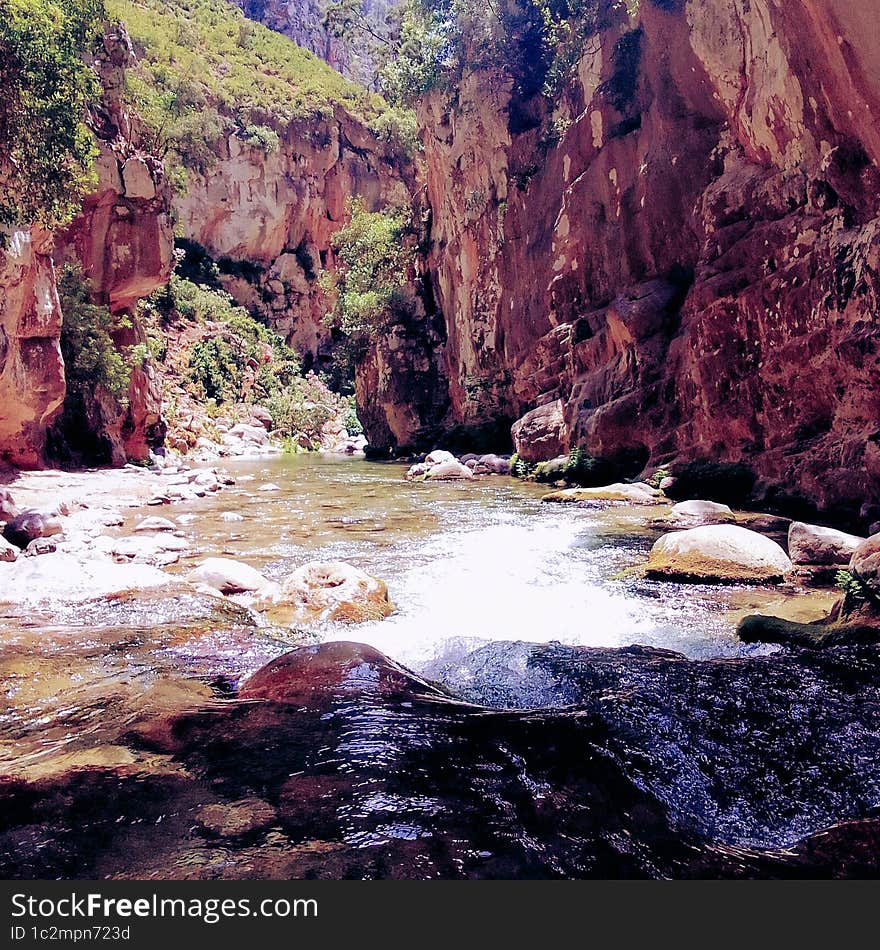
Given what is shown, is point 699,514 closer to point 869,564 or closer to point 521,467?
point 869,564

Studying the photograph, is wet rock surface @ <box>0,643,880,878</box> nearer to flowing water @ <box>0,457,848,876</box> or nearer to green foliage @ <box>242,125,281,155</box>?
flowing water @ <box>0,457,848,876</box>

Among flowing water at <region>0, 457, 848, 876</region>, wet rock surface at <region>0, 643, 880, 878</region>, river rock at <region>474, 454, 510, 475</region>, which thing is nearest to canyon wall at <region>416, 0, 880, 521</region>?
river rock at <region>474, 454, 510, 475</region>

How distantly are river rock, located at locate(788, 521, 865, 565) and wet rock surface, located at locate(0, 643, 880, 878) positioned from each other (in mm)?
4144

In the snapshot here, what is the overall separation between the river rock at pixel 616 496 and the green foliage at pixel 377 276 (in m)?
21.0

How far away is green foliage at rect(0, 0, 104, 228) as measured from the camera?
10602 millimetres

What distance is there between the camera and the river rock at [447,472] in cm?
2030

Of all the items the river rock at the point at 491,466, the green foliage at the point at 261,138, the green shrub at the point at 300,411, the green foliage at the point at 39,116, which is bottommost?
the river rock at the point at 491,466

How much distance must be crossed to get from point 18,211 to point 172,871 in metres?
13.3

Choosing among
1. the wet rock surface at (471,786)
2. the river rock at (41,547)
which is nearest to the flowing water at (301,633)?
the wet rock surface at (471,786)

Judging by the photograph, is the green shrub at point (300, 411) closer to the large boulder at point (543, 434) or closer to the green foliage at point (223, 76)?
the green foliage at point (223, 76)

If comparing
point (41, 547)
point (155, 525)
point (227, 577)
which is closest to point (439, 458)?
point (155, 525)

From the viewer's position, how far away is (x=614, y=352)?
1820 cm

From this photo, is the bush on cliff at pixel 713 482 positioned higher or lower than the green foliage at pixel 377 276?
lower

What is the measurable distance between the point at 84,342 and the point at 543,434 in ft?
49.7
